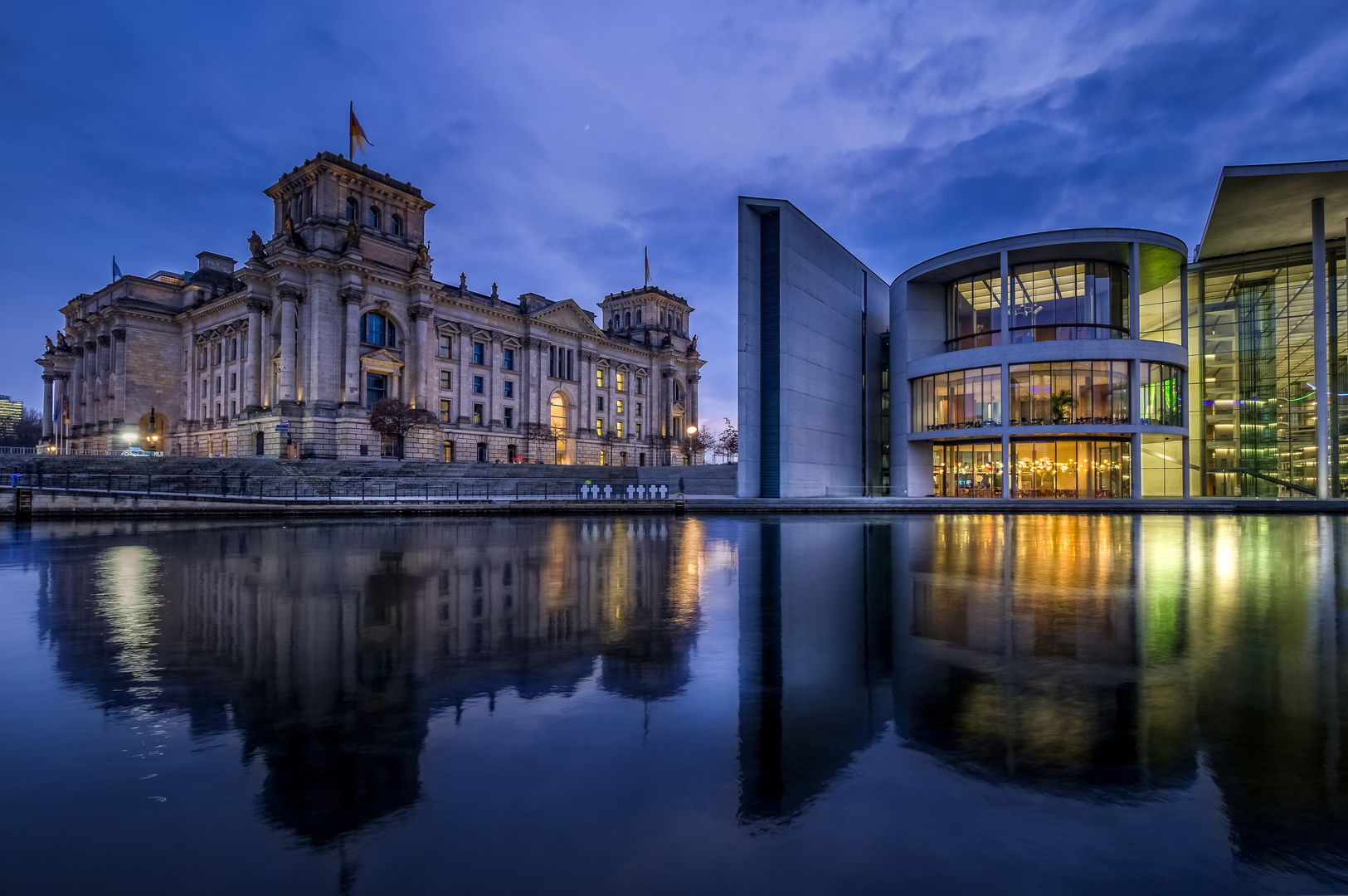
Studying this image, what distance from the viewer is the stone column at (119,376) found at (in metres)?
73.8

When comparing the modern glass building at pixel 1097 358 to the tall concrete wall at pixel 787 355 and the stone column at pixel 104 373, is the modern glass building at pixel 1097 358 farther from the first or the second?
the stone column at pixel 104 373

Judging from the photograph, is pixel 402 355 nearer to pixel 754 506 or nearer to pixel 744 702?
pixel 754 506

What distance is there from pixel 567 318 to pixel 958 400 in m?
49.5

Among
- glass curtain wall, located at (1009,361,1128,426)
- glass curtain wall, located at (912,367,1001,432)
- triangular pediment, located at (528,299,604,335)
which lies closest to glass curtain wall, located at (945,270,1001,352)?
glass curtain wall, located at (912,367,1001,432)

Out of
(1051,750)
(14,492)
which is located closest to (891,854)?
(1051,750)

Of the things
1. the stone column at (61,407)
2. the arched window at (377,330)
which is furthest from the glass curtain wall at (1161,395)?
the stone column at (61,407)

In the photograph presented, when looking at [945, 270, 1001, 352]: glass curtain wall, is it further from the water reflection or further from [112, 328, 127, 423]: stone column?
[112, 328, 127, 423]: stone column

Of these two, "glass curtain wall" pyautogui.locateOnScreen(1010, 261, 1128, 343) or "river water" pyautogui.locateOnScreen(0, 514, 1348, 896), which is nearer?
"river water" pyautogui.locateOnScreen(0, 514, 1348, 896)

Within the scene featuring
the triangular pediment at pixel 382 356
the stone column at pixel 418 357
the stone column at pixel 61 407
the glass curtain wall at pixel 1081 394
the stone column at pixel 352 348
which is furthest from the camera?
the stone column at pixel 61 407

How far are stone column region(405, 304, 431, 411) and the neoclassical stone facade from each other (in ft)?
0.47

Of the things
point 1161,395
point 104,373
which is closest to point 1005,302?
point 1161,395

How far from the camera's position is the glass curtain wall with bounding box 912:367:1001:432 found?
45.5 m

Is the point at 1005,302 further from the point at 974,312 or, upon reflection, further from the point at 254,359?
the point at 254,359

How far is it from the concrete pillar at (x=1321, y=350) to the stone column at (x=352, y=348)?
69.9 meters
